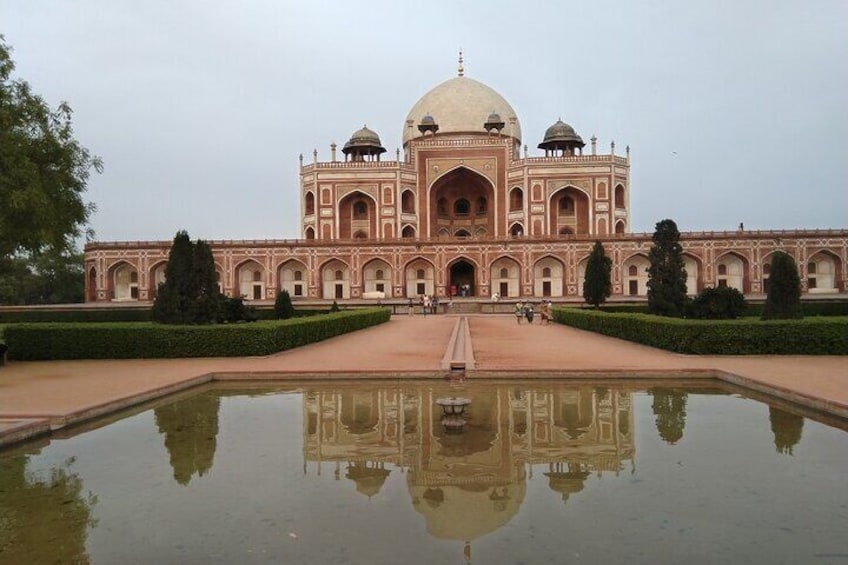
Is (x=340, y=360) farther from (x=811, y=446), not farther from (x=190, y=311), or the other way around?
(x=811, y=446)

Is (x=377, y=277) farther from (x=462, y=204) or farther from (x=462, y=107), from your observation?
(x=462, y=107)


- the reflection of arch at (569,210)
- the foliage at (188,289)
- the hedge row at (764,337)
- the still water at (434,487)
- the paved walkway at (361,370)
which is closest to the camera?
the still water at (434,487)

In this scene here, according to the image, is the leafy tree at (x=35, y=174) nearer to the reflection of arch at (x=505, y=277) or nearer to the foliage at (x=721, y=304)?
the foliage at (x=721, y=304)

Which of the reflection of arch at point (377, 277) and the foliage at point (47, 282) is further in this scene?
the foliage at point (47, 282)

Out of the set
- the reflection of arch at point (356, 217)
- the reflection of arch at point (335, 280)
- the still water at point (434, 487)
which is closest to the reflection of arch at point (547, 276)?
the reflection of arch at point (335, 280)

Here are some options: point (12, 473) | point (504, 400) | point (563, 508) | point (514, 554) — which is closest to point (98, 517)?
point (12, 473)

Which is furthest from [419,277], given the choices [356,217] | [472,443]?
[472,443]
